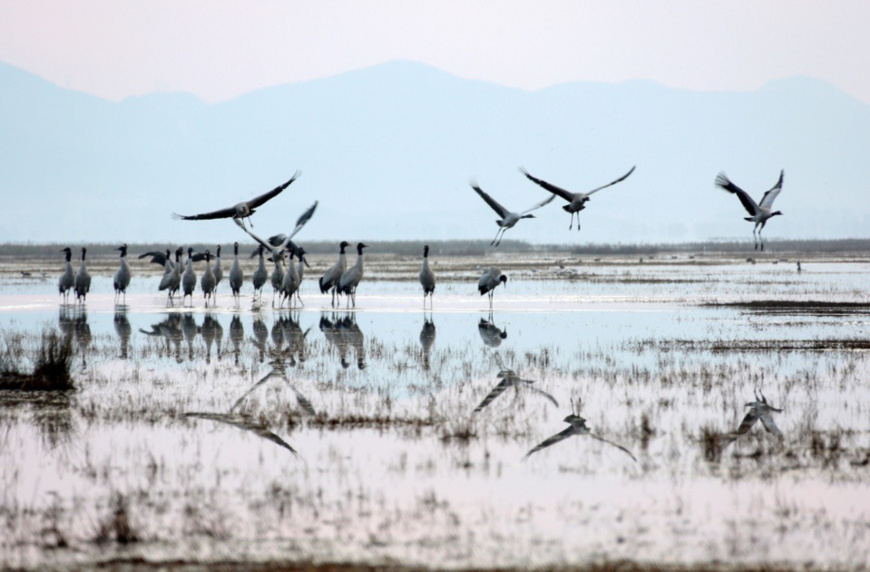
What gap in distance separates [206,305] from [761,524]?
77.2 ft

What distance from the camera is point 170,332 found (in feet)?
72.1

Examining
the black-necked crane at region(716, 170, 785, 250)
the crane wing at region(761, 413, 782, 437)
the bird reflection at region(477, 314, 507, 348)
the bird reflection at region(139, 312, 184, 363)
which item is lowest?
the bird reflection at region(139, 312, 184, 363)

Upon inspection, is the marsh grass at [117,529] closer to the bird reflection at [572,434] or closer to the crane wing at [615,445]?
the bird reflection at [572,434]

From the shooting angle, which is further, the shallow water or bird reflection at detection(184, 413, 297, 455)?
bird reflection at detection(184, 413, 297, 455)

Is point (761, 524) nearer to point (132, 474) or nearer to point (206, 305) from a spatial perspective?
point (132, 474)

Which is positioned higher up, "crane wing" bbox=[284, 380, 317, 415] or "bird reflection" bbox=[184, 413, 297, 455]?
"crane wing" bbox=[284, 380, 317, 415]

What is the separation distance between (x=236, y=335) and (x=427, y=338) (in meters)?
3.70

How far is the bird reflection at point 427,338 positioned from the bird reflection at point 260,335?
8.35 ft

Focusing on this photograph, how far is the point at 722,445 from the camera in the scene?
34.4 ft

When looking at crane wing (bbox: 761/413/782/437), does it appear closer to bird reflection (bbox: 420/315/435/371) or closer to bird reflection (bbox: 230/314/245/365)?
bird reflection (bbox: 420/315/435/371)

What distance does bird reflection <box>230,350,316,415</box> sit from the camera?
12.8 metres

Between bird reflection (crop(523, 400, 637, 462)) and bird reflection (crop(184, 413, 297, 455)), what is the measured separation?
91.2 inches

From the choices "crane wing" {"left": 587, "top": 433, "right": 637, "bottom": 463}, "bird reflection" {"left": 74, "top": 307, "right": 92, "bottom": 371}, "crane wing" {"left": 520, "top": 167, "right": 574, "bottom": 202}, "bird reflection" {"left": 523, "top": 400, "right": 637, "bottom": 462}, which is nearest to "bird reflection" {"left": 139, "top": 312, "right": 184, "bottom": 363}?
"bird reflection" {"left": 74, "top": 307, "right": 92, "bottom": 371}

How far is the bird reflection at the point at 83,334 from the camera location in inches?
711
